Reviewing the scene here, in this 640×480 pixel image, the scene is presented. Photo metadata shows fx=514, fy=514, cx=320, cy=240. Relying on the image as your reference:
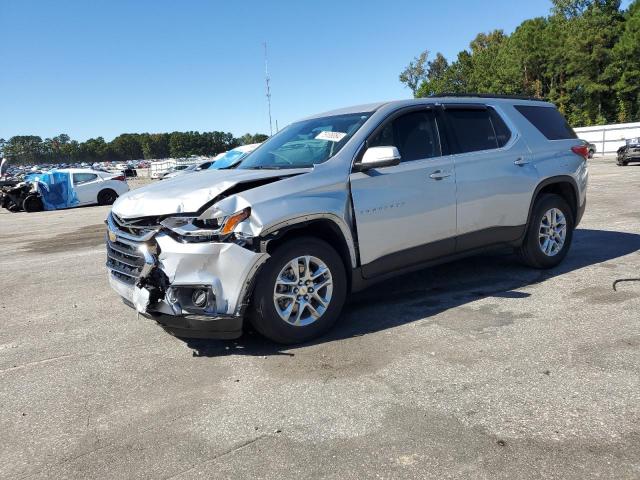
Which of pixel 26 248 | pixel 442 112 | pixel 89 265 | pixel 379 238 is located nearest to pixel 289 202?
pixel 379 238

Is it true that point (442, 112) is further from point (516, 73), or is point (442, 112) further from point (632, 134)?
point (516, 73)

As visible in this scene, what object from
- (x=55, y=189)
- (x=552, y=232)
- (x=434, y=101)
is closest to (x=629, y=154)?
(x=552, y=232)

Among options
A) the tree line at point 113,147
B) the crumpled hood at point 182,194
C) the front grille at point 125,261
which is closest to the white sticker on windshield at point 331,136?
the crumpled hood at point 182,194

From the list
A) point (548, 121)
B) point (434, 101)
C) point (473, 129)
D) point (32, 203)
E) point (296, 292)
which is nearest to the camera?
point (296, 292)

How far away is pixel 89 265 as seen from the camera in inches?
301

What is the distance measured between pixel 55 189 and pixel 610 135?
117 ft

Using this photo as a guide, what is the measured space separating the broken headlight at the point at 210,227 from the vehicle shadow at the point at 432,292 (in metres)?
0.95

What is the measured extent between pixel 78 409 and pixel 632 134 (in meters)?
39.8

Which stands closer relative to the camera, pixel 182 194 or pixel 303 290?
pixel 182 194

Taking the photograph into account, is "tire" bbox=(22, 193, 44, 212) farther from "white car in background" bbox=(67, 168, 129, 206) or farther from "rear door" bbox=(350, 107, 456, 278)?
"rear door" bbox=(350, 107, 456, 278)

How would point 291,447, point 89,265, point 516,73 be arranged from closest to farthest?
point 291,447, point 89,265, point 516,73

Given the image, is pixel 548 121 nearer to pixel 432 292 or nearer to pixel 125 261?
pixel 432 292

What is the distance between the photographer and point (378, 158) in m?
4.10

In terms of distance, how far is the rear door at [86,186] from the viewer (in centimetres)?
1986
